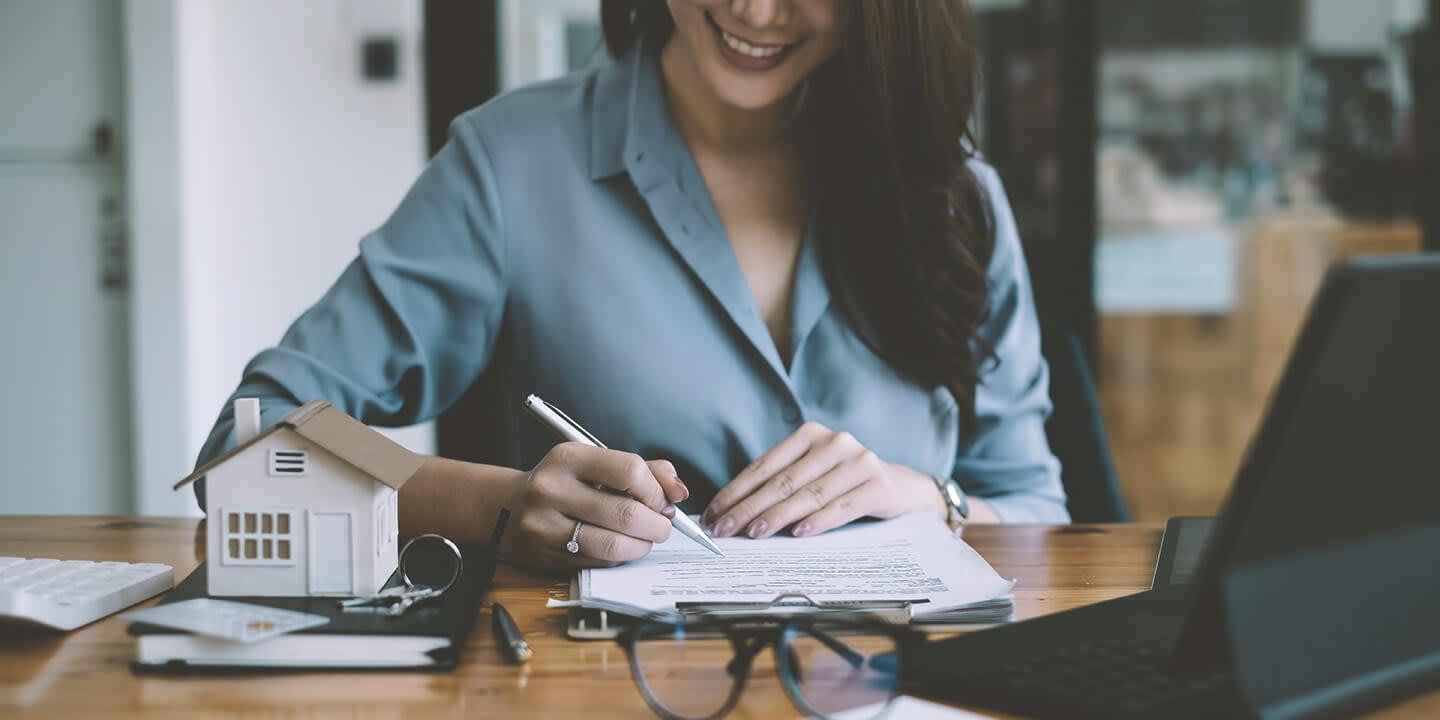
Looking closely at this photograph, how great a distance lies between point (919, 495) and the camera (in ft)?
3.82

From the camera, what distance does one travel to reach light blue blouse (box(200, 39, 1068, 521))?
4.30 feet

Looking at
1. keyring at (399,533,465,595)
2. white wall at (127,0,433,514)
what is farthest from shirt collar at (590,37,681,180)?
white wall at (127,0,433,514)

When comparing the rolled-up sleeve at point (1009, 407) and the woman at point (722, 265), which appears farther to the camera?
the rolled-up sleeve at point (1009, 407)

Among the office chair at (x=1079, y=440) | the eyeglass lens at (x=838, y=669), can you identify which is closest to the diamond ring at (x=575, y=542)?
the eyeglass lens at (x=838, y=669)

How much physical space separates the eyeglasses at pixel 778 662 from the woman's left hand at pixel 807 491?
0.80 feet

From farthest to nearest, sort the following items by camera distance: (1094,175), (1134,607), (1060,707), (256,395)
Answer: (1094,175)
(256,395)
(1134,607)
(1060,707)

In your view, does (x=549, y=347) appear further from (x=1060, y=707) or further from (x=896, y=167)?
(x=1060, y=707)

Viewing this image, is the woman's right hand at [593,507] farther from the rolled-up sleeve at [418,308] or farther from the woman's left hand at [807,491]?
the rolled-up sleeve at [418,308]

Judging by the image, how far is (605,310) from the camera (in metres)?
1.34

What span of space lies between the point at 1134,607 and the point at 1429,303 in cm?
32

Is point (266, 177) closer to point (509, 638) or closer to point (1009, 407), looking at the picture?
point (1009, 407)

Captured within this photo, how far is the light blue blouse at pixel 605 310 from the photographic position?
1.31 meters

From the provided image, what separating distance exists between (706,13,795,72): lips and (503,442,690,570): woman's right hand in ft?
1.61

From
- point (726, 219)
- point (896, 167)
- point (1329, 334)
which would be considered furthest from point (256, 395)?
point (1329, 334)
